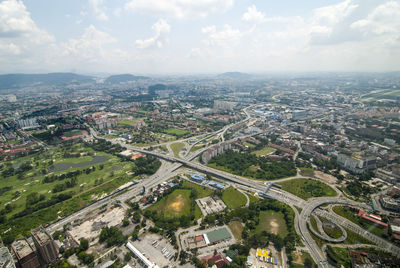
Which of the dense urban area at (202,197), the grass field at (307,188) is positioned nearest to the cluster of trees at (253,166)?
the dense urban area at (202,197)

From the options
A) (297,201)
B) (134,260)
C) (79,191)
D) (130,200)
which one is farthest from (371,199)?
(79,191)

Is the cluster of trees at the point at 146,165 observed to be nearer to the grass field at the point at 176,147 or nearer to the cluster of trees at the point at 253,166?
the grass field at the point at 176,147

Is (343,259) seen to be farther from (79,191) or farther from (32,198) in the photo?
(32,198)

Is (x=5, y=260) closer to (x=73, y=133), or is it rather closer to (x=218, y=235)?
(x=218, y=235)

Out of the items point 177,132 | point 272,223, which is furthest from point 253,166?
point 177,132

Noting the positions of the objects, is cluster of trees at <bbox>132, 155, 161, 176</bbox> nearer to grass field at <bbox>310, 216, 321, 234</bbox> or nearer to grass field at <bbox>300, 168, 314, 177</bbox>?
grass field at <bbox>310, 216, 321, 234</bbox>

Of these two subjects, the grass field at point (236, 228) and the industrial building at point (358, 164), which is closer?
the grass field at point (236, 228)
